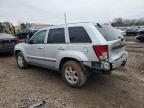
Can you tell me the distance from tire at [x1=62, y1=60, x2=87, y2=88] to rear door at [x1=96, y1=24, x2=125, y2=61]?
2.98 ft

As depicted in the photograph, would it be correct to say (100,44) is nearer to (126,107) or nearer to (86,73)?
(86,73)

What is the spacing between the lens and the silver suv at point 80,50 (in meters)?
4.34

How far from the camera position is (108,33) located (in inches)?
A: 187

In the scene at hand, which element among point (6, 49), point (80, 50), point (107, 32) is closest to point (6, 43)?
point (6, 49)

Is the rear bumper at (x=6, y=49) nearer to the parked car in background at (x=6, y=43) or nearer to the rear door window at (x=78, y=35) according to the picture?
the parked car in background at (x=6, y=43)

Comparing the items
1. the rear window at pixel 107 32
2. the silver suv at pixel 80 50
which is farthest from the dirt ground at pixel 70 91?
the rear window at pixel 107 32

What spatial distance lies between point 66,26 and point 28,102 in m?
2.39

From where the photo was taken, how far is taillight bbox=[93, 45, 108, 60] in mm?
4246

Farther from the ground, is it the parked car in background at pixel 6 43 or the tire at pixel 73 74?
the parked car in background at pixel 6 43

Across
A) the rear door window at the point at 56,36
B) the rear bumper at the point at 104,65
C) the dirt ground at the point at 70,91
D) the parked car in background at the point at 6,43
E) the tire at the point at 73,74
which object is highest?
the rear door window at the point at 56,36

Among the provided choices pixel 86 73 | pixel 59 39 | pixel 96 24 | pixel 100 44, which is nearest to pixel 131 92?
pixel 86 73

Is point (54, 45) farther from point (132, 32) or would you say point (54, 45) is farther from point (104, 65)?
point (132, 32)

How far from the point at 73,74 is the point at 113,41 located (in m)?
1.45

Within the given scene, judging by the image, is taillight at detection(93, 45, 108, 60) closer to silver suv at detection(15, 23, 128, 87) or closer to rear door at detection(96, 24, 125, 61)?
silver suv at detection(15, 23, 128, 87)
